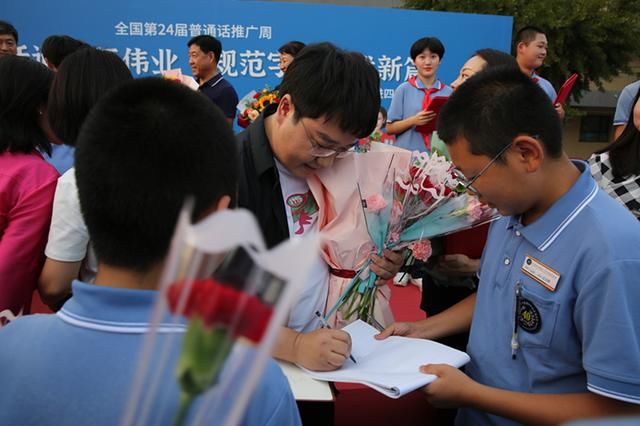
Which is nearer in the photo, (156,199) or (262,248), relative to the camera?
(262,248)

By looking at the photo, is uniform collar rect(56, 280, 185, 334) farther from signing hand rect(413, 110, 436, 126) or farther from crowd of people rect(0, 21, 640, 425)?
signing hand rect(413, 110, 436, 126)

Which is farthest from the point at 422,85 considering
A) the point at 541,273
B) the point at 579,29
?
the point at 579,29

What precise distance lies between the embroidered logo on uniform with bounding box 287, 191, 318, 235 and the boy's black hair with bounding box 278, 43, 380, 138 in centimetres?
24

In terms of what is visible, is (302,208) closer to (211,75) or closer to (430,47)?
(211,75)

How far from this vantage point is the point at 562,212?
1.20 metres

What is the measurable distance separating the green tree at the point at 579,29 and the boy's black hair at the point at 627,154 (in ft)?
38.5

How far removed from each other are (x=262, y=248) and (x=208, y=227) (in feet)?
0.14

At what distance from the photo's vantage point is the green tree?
13.1 m

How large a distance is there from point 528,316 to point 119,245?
3.08 feet

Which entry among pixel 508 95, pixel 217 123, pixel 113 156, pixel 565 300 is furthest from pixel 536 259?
pixel 113 156

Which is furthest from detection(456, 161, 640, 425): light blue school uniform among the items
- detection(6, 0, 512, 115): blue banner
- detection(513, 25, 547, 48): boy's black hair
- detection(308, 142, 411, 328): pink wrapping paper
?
detection(6, 0, 512, 115): blue banner

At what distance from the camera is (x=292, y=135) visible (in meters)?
1.51

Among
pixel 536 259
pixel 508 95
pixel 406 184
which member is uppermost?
pixel 508 95

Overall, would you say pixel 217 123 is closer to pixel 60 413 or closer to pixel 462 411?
pixel 60 413
